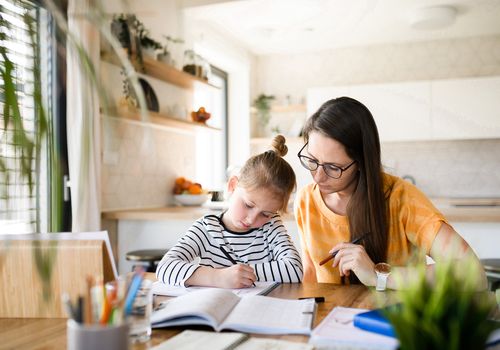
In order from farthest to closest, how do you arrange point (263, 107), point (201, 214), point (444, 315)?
point (263, 107), point (201, 214), point (444, 315)

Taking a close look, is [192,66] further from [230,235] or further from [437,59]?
[437,59]

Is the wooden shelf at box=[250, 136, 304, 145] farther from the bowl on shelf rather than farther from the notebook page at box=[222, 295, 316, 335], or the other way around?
the notebook page at box=[222, 295, 316, 335]

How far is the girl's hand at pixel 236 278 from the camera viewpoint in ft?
4.54

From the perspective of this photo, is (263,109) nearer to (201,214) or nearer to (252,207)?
(201,214)

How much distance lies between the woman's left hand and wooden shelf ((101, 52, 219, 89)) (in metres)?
1.98

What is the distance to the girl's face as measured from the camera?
1.62 metres

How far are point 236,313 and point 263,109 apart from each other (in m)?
4.80

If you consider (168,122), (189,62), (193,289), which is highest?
(189,62)

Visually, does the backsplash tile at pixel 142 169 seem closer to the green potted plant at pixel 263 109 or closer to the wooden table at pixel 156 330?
the green potted plant at pixel 263 109

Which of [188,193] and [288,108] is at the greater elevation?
[288,108]

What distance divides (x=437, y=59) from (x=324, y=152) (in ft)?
13.7

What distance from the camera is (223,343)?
2.94 ft

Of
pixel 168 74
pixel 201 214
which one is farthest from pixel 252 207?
pixel 168 74

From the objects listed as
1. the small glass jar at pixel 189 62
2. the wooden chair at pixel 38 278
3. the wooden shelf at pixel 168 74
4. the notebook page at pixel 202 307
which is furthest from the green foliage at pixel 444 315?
the small glass jar at pixel 189 62
